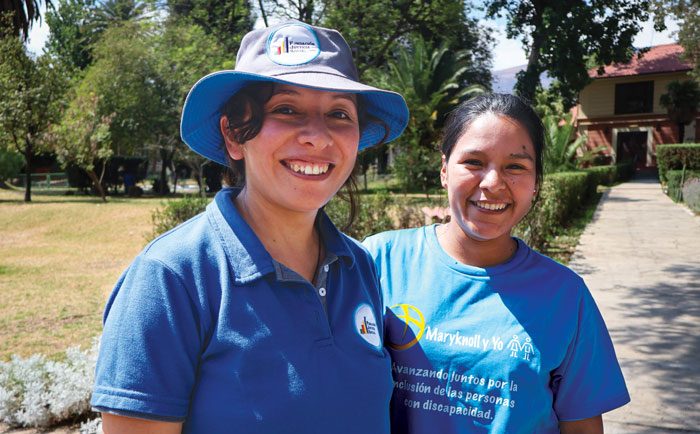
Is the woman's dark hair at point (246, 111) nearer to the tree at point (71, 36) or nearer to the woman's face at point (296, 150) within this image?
the woman's face at point (296, 150)

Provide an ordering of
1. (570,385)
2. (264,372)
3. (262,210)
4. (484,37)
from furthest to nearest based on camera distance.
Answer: (484,37) < (570,385) < (262,210) < (264,372)

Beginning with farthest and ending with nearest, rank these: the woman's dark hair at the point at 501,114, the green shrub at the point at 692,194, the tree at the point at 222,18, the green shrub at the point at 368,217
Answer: the green shrub at the point at 692,194 < the tree at the point at 222,18 < the green shrub at the point at 368,217 < the woman's dark hair at the point at 501,114

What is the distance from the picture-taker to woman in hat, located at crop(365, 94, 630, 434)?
1.72 meters

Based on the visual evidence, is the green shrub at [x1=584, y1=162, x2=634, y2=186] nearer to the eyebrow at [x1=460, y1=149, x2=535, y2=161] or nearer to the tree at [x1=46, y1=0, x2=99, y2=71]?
the eyebrow at [x1=460, y1=149, x2=535, y2=161]

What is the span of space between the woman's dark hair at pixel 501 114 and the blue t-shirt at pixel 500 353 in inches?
16.1

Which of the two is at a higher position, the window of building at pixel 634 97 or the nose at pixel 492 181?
the window of building at pixel 634 97

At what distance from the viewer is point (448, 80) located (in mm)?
28594

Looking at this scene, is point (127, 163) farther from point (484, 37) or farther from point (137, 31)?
point (484, 37)

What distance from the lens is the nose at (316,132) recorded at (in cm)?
147

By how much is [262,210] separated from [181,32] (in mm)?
16212

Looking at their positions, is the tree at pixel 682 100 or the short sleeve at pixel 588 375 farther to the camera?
the tree at pixel 682 100

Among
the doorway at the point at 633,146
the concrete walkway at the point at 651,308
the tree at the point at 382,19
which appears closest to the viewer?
the concrete walkway at the point at 651,308

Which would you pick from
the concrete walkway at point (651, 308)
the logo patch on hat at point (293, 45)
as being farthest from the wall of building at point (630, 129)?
the logo patch on hat at point (293, 45)

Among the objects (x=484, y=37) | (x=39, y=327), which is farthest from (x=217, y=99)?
(x=484, y=37)
